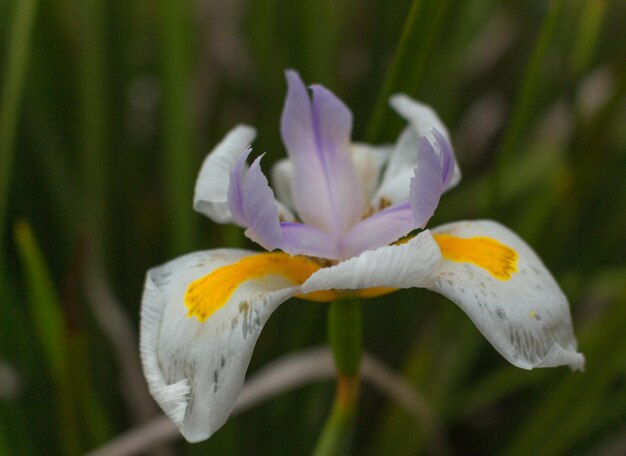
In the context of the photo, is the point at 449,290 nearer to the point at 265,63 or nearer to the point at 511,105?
the point at 265,63

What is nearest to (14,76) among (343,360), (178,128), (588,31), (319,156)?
(178,128)

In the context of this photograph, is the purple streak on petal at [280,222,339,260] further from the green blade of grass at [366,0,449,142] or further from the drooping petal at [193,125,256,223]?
the green blade of grass at [366,0,449,142]

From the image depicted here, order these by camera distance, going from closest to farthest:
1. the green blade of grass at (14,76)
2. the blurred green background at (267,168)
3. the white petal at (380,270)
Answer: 1. the white petal at (380,270)
2. the green blade of grass at (14,76)
3. the blurred green background at (267,168)

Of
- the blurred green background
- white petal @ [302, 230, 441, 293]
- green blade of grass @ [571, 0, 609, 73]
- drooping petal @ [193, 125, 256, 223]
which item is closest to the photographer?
white petal @ [302, 230, 441, 293]

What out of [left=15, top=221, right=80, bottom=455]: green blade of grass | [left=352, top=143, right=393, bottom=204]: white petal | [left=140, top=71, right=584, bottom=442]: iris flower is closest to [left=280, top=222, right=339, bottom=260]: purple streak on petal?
[left=140, top=71, right=584, bottom=442]: iris flower

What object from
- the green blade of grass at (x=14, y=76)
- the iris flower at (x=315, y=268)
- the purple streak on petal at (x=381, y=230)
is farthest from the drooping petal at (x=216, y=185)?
the green blade of grass at (x=14, y=76)

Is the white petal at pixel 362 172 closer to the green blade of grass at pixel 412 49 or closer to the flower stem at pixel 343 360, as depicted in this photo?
the green blade of grass at pixel 412 49
